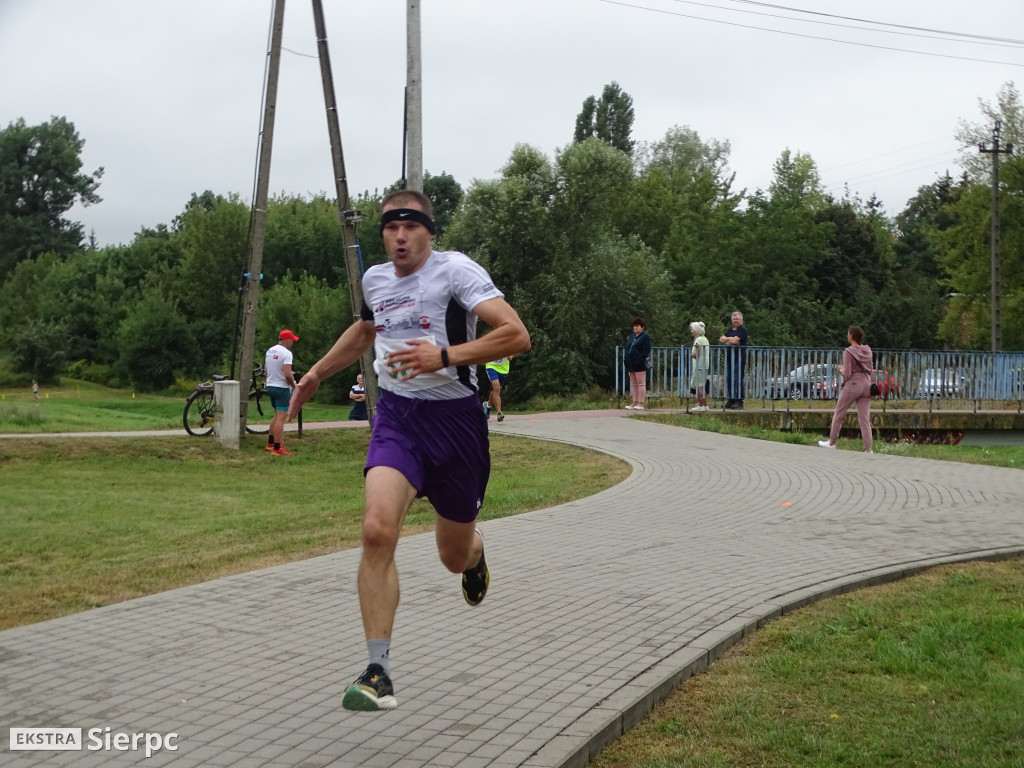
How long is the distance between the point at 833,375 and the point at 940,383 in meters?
2.44

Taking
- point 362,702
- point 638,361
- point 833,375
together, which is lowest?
point 362,702

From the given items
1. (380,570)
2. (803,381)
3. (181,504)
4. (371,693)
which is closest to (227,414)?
(181,504)

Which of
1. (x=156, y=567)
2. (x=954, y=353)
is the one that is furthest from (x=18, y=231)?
(x=156, y=567)

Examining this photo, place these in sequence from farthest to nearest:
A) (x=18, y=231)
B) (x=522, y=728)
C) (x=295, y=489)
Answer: (x=18, y=231), (x=295, y=489), (x=522, y=728)

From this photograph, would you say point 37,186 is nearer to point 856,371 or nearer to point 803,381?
point 803,381

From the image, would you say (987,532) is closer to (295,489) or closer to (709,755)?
(709,755)

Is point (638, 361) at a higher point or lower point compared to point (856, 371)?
higher

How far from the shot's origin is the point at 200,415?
18.8 m

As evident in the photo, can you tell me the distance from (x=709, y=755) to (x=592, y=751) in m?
0.45

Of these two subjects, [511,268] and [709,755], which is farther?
[511,268]

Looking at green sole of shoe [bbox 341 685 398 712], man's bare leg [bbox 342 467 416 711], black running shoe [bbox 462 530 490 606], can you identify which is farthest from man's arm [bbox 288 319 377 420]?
green sole of shoe [bbox 341 685 398 712]

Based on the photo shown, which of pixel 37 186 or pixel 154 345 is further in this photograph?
pixel 37 186

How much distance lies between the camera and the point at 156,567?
880 cm

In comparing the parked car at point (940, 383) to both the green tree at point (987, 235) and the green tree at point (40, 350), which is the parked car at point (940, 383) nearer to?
the green tree at point (987, 235)
